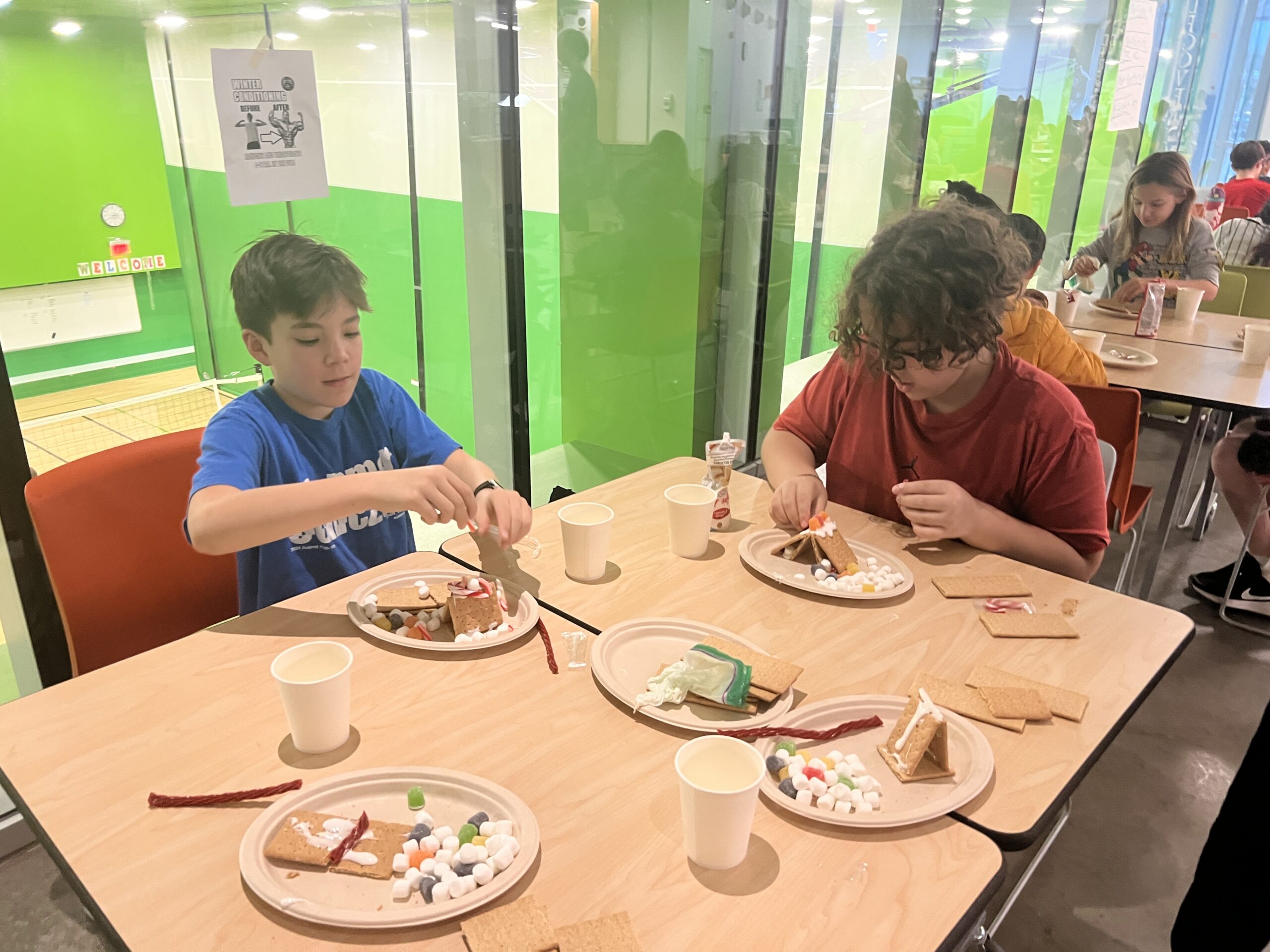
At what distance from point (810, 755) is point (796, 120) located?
3.05m

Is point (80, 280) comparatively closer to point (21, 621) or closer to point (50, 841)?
point (21, 621)

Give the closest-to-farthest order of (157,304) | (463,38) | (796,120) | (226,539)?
1. (226,539)
2. (157,304)
3. (463,38)
4. (796,120)

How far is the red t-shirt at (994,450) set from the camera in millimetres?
1594

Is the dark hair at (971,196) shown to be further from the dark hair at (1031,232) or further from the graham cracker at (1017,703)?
the graham cracker at (1017,703)

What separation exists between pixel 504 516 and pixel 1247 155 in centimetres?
668

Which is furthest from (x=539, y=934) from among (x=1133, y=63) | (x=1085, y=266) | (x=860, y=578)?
(x=1133, y=63)

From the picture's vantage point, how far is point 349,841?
0.85 metres

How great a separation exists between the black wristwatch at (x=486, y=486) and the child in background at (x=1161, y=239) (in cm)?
334

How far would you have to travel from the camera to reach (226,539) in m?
1.34

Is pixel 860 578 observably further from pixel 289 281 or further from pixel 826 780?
pixel 289 281

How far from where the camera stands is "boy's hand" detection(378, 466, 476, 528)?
137cm

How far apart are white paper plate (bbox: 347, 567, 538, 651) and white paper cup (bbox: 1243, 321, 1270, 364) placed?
2754 mm

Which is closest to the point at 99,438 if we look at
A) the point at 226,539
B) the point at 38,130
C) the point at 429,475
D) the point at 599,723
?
the point at 38,130

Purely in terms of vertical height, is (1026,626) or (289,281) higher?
(289,281)
